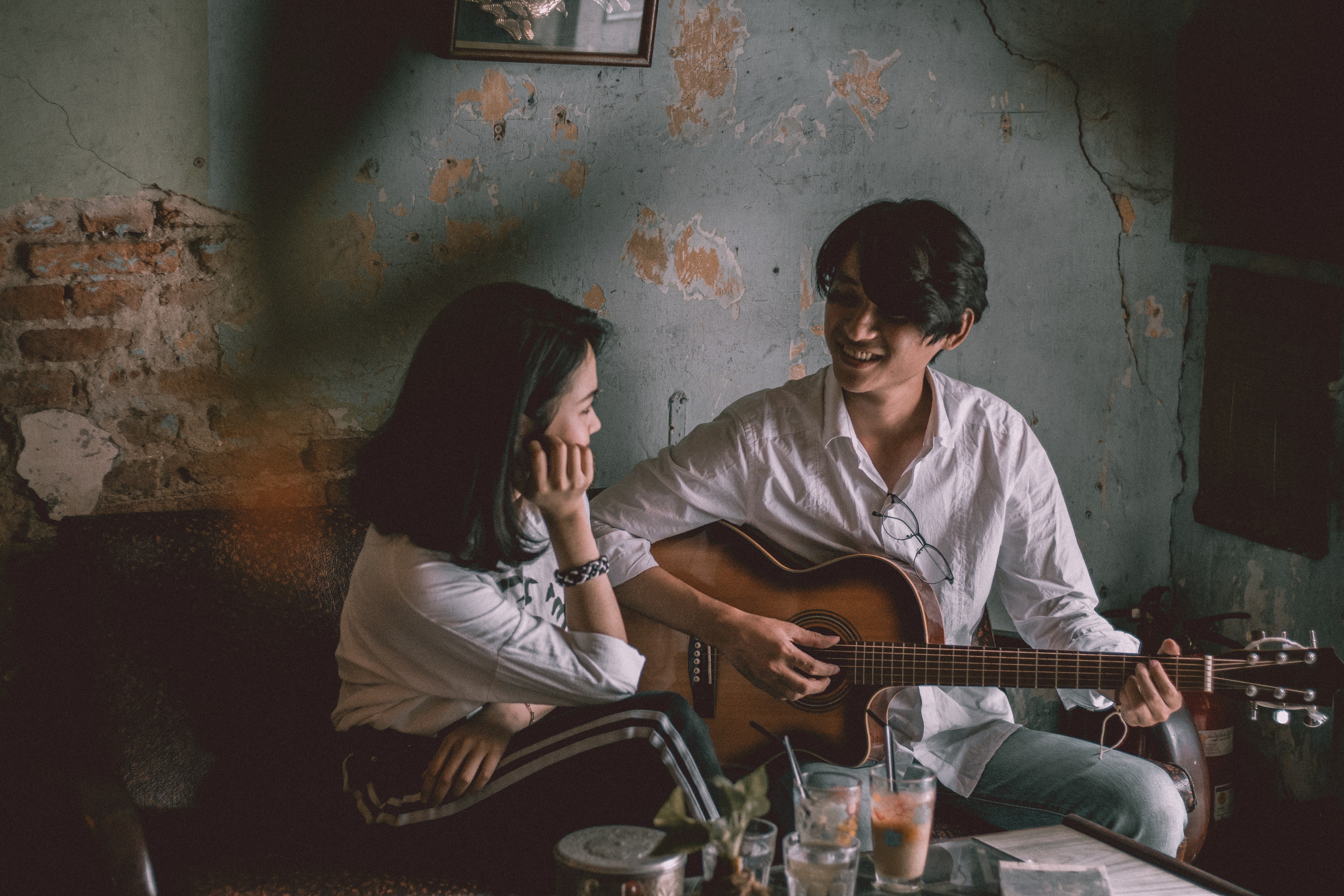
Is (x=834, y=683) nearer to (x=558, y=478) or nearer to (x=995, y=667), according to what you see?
(x=995, y=667)

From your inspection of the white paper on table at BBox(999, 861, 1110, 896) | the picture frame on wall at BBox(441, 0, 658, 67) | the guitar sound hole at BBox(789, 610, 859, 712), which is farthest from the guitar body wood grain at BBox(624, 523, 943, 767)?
the picture frame on wall at BBox(441, 0, 658, 67)

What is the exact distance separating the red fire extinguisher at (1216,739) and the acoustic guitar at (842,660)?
0.40m

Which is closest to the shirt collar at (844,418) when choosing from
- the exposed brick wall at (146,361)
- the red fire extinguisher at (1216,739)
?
the red fire extinguisher at (1216,739)

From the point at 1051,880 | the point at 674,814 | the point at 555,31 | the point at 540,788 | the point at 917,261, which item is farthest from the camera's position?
the point at 555,31

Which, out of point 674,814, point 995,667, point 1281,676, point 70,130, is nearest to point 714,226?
point 995,667

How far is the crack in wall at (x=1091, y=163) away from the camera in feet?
8.57

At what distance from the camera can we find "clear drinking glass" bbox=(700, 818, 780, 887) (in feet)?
3.73

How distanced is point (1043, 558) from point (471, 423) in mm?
1191

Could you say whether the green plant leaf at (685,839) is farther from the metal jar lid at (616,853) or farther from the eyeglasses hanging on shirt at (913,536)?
the eyeglasses hanging on shirt at (913,536)

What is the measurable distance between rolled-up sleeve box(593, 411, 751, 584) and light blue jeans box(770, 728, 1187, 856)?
A: 1.78ft

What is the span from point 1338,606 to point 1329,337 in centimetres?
62

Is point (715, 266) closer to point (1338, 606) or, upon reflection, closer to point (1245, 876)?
point (1338, 606)

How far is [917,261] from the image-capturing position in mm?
1999

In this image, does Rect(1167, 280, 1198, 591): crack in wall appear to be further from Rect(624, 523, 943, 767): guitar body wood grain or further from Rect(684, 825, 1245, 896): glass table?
Rect(684, 825, 1245, 896): glass table
